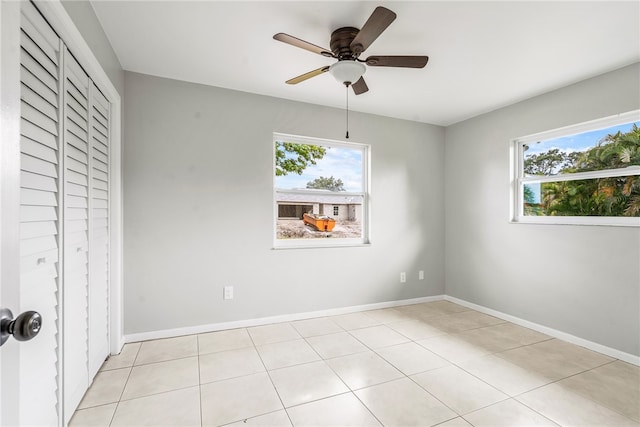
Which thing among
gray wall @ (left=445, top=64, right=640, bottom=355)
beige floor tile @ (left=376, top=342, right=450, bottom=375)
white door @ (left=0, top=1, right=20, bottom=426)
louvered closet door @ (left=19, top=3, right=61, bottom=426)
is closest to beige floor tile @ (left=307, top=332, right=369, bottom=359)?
beige floor tile @ (left=376, top=342, right=450, bottom=375)

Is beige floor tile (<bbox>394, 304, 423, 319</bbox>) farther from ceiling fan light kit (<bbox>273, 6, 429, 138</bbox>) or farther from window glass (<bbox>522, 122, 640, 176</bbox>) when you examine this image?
ceiling fan light kit (<bbox>273, 6, 429, 138</bbox>)

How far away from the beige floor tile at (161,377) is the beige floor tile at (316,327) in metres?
1.02

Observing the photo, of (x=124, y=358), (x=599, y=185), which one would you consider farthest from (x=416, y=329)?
(x=124, y=358)

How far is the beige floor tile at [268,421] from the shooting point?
169 cm

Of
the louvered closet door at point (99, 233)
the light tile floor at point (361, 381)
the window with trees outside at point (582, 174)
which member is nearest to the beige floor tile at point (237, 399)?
the light tile floor at point (361, 381)

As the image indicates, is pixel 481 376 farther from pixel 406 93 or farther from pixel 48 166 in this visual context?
pixel 48 166

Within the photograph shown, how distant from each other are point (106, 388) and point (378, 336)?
216cm

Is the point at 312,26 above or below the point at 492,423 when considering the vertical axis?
above

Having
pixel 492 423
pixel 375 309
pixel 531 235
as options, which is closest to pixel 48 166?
pixel 492 423

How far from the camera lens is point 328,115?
3479mm

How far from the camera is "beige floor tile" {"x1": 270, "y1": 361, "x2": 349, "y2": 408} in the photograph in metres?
1.95

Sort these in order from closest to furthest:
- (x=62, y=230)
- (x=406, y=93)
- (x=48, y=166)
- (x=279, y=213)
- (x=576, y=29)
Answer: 1. (x=48, y=166)
2. (x=62, y=230)
3. (x=576, y=29)
4. (x=406, y=93)
5. (x=279, y=213)

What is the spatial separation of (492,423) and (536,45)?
99.7 inches

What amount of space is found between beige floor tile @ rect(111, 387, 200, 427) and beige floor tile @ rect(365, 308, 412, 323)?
2036mm
